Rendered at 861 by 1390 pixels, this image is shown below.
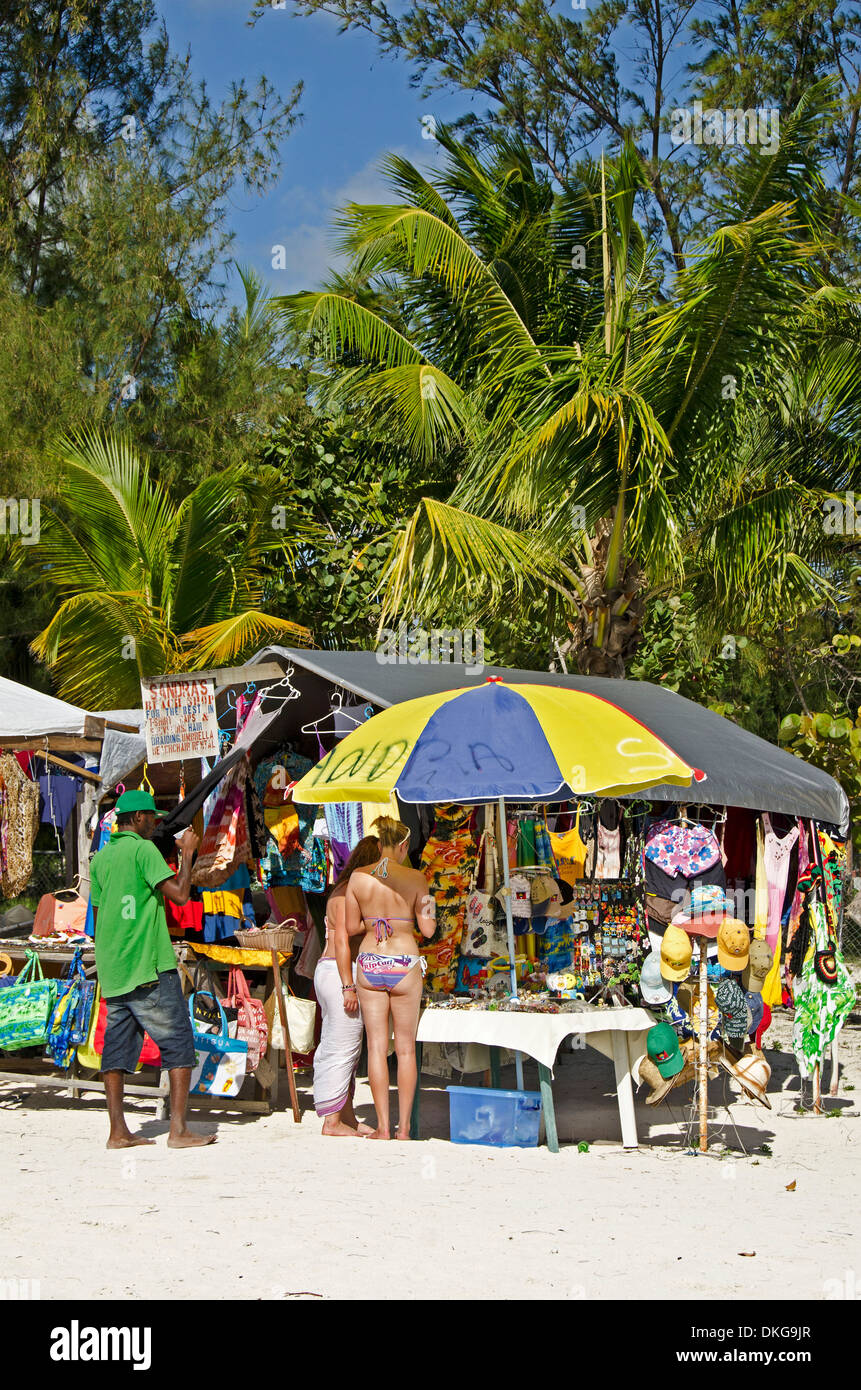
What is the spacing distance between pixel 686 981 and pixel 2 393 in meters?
10.8

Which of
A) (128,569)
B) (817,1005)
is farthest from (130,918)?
(128,569)

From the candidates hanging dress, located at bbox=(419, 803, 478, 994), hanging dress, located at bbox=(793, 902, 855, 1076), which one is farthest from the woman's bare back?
hanging dress, located at bbox=(793, 902, 855, 1076)

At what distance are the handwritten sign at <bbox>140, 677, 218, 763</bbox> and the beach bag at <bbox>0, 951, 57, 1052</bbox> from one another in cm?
154

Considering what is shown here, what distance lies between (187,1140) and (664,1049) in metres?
2.60

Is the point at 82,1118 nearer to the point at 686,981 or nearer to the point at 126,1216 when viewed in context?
the point at 126,1216

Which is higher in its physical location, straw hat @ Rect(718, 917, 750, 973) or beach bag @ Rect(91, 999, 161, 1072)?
straw hat @ Rect(718, 917, 750, 973)

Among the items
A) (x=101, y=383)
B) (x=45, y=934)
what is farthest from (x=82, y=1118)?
(x=101, y=383)

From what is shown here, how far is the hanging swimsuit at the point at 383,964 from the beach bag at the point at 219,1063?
1.13 metres

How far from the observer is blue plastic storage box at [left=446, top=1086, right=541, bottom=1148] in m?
7.25

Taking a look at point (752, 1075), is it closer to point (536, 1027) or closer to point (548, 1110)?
point (548, 1110)

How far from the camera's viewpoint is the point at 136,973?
6938 mm

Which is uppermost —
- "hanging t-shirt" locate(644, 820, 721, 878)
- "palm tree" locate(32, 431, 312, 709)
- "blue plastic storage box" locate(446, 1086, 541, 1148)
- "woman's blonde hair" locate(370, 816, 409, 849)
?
"palm tree" locate(32, 431, 312, 709)

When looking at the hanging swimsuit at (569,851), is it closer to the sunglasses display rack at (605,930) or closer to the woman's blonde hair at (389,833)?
the sunglasses display rack at (605,930)

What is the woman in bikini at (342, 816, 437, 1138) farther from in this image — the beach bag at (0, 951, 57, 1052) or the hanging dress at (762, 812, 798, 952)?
the hanging dress at (762, 812, 798, 952)
